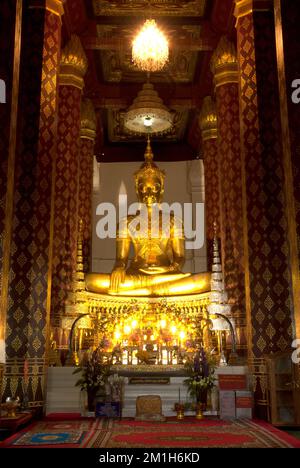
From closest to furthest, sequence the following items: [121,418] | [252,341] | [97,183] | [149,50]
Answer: [121,418], [252,341], [149,50], [97,183]

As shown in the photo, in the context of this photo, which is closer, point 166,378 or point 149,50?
point 166,378

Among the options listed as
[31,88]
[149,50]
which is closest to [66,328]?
[31,88]

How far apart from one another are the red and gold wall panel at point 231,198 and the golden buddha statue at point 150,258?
3.16 ft

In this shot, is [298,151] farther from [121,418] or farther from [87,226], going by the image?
[87,226]

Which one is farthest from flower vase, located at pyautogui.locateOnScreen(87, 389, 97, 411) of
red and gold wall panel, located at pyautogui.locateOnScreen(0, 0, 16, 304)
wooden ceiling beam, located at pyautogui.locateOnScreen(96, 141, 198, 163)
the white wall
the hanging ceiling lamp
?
wooden ceiling beam, located at pyautogui.locateOnScreen(96, 141, 198, 163)

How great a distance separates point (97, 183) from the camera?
13.5 metres

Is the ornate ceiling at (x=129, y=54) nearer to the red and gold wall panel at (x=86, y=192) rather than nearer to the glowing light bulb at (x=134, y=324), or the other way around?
the red and gold wall panel at (x=86, y=192)

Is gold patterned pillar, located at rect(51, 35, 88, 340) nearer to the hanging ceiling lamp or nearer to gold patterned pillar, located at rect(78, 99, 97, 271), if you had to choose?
the hanging ceiling lamp

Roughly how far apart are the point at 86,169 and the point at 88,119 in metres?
1.02

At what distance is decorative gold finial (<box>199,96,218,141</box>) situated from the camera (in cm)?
1080

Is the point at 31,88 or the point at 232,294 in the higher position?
the point at 31,88

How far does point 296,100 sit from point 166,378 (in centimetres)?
347

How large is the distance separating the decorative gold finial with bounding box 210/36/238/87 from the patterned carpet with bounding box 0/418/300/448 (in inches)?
220

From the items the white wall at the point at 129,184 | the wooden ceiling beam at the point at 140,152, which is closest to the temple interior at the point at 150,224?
the white wall at the point at 129,184
